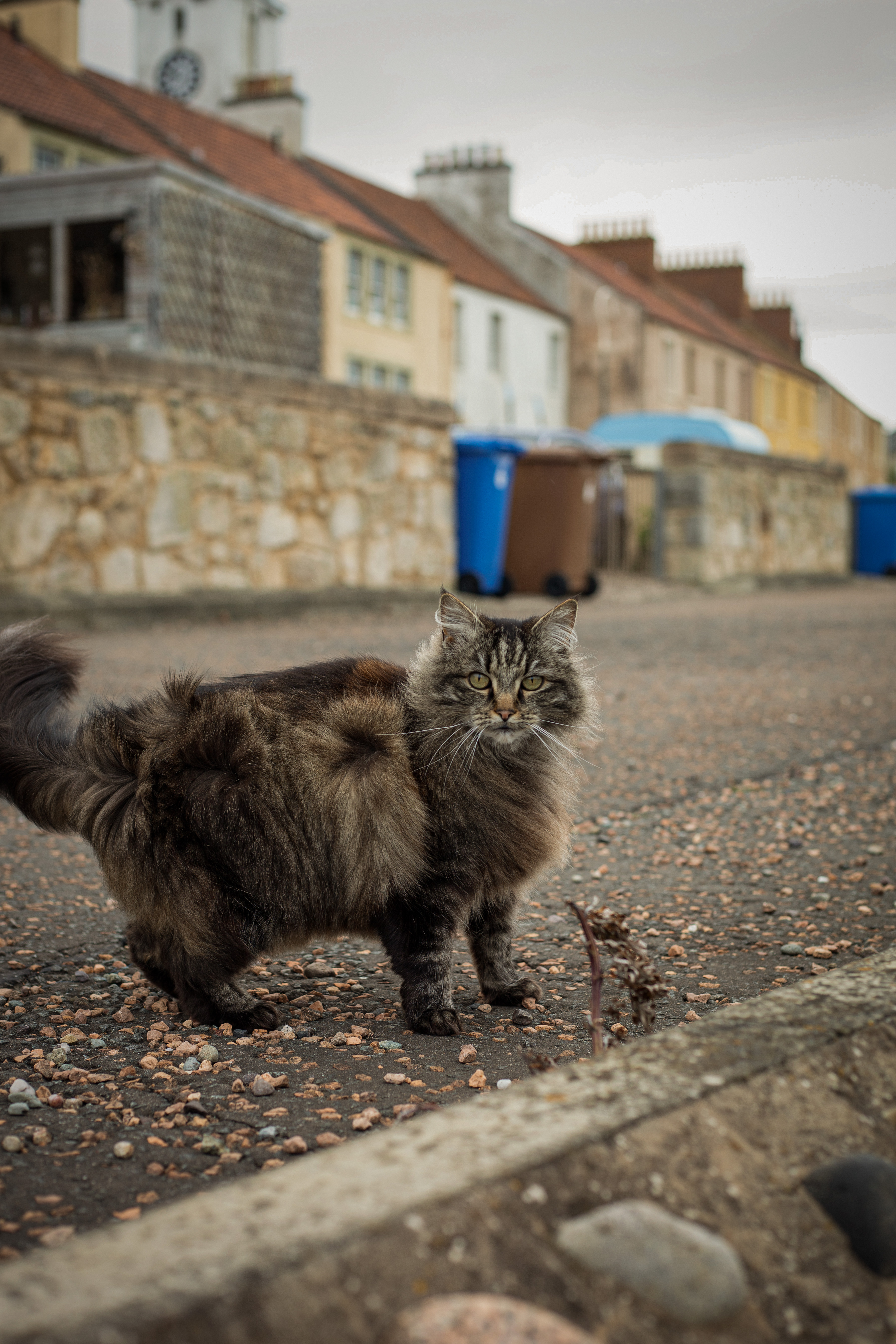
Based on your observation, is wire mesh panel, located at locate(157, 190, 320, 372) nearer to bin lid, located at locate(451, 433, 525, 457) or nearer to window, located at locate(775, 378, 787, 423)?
bin lid, located at locate(451, 433, 525, 457)

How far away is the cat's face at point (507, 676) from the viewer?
3266 millimetres

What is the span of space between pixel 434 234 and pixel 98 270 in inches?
1019

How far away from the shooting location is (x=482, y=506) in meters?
15.1

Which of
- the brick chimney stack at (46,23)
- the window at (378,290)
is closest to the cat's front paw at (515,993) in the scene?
the brick chimney stack at (46,23)

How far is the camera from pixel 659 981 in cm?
268

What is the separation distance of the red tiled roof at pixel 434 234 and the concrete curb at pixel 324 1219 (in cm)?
3494

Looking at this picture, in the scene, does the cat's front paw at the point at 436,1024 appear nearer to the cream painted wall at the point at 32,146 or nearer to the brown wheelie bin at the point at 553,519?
the brown wheelie bin at the point at 553,519

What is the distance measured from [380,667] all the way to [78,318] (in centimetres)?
1401

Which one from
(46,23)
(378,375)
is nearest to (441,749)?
(46,23)

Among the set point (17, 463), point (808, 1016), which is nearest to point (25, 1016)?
point (808, 1016)

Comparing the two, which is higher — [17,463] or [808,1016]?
[17,463]

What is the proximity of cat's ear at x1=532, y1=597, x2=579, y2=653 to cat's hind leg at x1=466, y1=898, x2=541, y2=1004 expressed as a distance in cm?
71

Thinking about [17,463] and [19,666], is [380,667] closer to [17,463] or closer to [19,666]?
[19,666]

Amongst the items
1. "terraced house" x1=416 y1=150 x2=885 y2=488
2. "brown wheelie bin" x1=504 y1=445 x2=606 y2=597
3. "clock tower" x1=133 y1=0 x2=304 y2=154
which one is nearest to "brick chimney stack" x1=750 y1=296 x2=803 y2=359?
"terraced house" x1=416 y1=150 x2=885 y2=488
